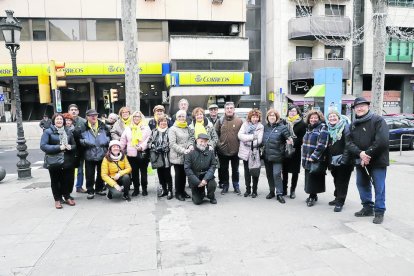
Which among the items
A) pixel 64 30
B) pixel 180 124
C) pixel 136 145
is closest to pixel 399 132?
pixel 180 124

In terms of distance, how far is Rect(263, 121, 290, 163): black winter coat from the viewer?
6.06m

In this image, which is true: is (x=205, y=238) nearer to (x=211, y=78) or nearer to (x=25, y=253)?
(x=25, y=253)

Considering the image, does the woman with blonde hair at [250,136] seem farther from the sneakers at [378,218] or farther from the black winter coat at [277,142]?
the sneakers at [378,218]

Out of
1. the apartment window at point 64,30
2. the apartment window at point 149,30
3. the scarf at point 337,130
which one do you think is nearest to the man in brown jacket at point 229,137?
the scarf at point 337,130

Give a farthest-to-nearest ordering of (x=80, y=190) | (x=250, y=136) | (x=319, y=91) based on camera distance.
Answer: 1. (x=319, y=91)
2. (x=80, y=190)
3. (x=250, y=136)

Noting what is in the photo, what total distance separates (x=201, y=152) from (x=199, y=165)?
25 cm

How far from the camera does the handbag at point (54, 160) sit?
5.86m

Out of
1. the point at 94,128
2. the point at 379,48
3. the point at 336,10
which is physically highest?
the point at 336,10

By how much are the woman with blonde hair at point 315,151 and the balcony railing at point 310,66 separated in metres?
21.7

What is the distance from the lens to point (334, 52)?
2758 cm

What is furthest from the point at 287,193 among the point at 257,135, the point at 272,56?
the point at 272,56

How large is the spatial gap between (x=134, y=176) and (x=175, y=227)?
231 centimetres

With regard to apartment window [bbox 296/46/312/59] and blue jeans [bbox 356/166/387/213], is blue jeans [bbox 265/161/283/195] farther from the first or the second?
apartment window [bbox 296/46/312/59]

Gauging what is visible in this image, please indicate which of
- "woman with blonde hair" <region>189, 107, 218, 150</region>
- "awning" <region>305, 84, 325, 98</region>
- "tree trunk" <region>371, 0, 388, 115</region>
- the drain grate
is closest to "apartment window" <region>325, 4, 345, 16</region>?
"tree trunk" <region>371, 0, 388, 115</region>
